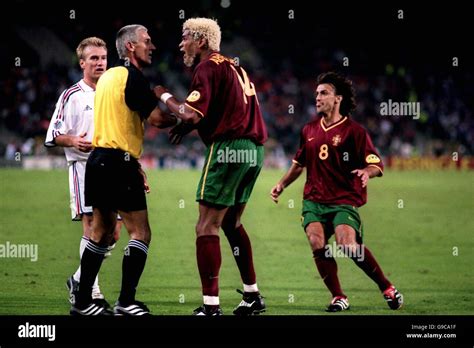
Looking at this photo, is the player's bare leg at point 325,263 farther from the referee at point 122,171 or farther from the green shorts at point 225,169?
the referee at point 122,171

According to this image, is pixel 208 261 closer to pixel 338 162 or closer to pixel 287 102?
pixel 338 162

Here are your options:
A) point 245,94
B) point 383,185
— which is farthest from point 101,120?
point 383,185

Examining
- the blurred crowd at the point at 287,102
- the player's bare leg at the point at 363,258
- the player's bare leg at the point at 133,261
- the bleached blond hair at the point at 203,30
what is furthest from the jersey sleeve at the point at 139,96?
the blurred crowd at the point at 287,102

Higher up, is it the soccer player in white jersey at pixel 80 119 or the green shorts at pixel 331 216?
the soccer player in white jersey at pixel 80 119

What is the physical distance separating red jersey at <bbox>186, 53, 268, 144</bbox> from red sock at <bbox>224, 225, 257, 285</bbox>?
39.3 inches

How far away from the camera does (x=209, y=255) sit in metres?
8.97

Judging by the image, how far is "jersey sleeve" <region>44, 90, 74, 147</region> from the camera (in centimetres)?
1015

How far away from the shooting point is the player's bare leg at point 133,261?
8.80 meters

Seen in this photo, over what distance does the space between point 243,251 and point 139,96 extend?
75.7 inches

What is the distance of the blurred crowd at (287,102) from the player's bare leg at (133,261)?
29228mm

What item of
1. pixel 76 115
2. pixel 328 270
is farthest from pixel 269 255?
pixel 76 115

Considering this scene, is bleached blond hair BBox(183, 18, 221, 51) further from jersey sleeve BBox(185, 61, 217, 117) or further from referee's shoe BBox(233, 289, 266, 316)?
referee's shoe BBox(233, 289, 266, 316)

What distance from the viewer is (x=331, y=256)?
1007 centimetres
